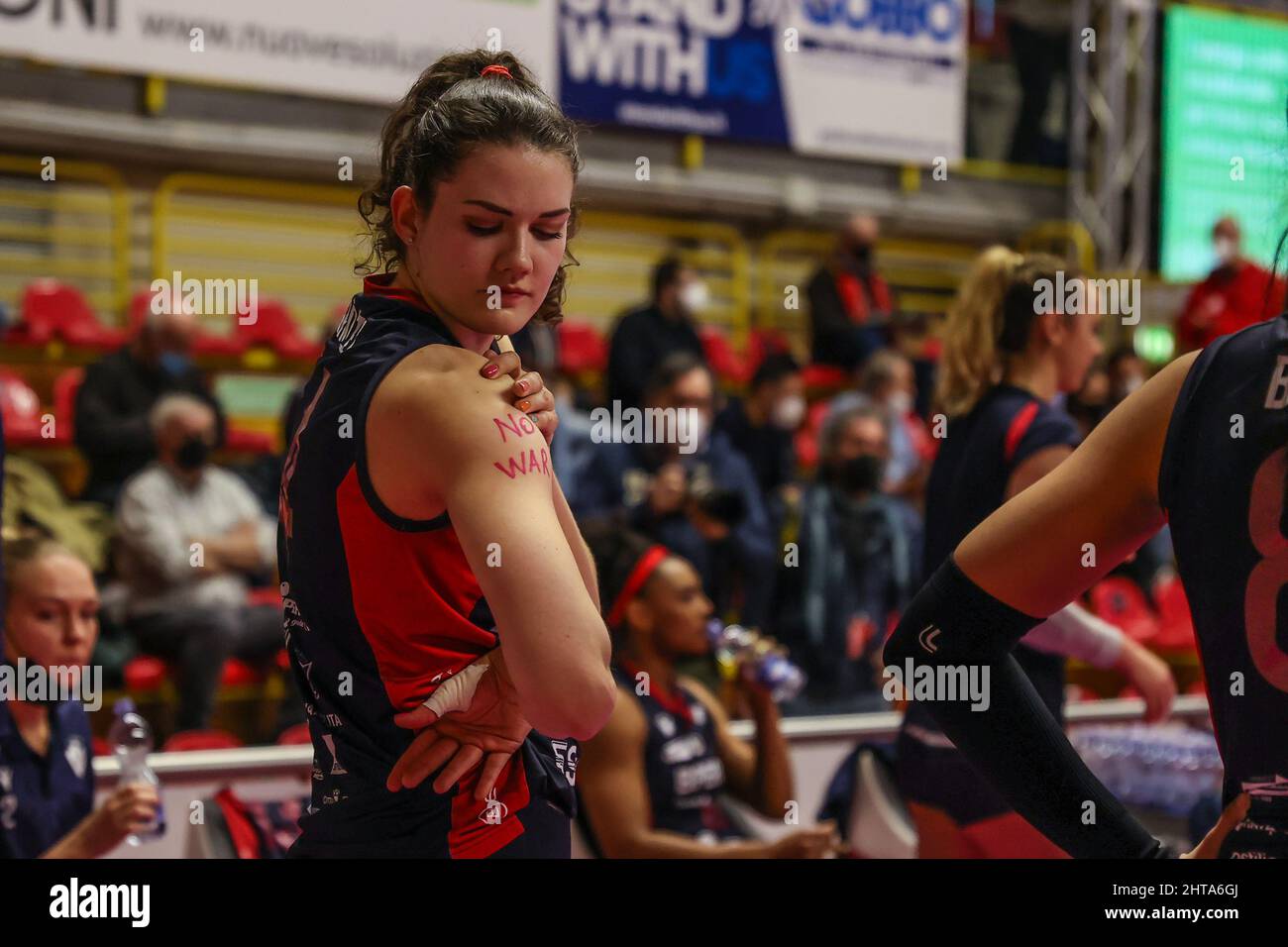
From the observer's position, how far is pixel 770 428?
287 inches

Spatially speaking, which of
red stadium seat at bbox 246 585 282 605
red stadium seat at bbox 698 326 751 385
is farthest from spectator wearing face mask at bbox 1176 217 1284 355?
red stadium seat at bbox 246 585 282 605

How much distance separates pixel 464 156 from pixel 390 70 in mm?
6863

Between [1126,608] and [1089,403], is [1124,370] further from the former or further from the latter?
[1126,608]

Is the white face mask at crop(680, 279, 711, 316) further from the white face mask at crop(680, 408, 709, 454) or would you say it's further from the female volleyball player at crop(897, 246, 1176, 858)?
the female volleyball player at crop(897, 246, 1176, 858)

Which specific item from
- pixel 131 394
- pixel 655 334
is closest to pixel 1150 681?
pixel 131 394

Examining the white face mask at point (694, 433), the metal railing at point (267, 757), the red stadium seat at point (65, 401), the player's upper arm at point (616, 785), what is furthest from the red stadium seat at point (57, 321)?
the player's upper arm at point (616, 785)

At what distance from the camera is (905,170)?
10.4m

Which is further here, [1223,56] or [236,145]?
[1223,56]

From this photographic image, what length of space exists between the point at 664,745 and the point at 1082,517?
2.45 m

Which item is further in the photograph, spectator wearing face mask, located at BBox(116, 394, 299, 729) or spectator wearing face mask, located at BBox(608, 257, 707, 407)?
spectator wearing face mask, located at BBox(608, 257, 707, 407)

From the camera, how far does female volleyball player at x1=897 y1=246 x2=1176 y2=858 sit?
2799mm

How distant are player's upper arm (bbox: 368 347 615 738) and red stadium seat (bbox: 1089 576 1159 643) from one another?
17.7ft

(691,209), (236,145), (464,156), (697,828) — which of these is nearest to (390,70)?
(236,145)
